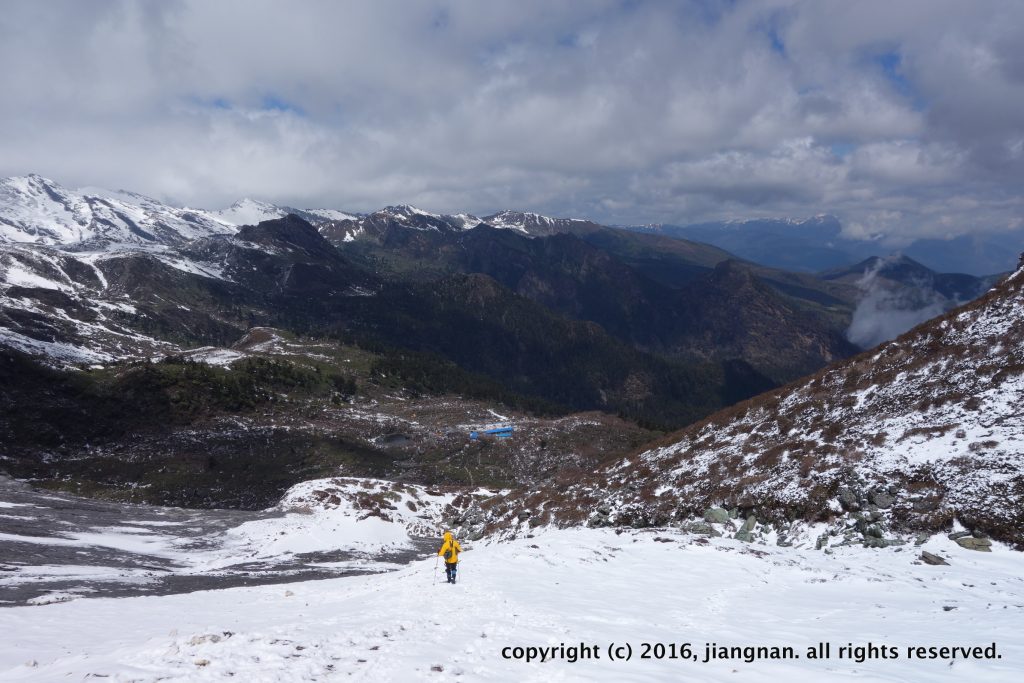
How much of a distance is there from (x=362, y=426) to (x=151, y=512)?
62.4m

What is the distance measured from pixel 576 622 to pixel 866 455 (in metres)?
24.9

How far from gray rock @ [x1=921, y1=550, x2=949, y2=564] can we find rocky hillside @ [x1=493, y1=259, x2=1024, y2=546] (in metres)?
1.92

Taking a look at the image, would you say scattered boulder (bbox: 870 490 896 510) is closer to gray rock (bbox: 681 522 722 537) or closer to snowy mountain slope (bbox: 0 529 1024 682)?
Answer: snowy mountain slope (bbox: 0 529 1024 682)

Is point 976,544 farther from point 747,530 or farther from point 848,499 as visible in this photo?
point 747,530

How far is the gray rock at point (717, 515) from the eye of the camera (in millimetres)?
31016

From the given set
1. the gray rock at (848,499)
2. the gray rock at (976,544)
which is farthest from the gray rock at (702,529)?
the gray rock at (976,544)

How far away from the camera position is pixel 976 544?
2289cm

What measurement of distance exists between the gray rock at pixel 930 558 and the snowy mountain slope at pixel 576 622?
70cm

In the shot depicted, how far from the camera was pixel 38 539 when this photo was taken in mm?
41750

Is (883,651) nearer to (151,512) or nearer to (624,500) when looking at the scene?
(624,500)

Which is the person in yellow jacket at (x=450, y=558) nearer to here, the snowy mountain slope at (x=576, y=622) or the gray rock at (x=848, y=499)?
the snowy mountain slope at (x=576, y=622)

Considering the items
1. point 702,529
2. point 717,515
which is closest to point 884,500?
point 717,515

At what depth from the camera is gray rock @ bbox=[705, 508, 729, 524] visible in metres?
31.0

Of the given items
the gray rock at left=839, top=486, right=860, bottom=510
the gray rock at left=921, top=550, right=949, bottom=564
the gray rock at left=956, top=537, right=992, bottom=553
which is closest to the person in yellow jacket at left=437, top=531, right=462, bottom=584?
the gray rock at left=921, top=550, right=949, bottom=564
